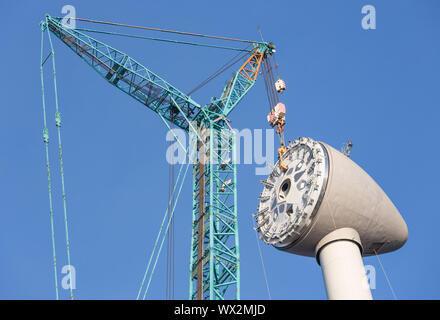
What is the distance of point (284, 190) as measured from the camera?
5669 cm

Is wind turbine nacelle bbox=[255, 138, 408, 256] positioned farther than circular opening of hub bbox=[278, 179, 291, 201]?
No

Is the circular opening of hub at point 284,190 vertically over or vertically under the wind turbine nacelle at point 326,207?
over

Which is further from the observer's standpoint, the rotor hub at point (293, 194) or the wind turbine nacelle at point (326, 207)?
the rotor hub at point (293, 194)

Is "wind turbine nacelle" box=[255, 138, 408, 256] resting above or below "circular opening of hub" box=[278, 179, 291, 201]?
below

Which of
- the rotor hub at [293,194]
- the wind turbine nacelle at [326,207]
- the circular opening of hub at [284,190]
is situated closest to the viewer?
the wind turbine nacelle at [326,207]

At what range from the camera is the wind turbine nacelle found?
4975 cm

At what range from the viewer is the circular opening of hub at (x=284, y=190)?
56.0 metres

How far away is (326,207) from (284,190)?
7639mm

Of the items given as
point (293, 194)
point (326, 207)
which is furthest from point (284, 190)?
point (326, 207)

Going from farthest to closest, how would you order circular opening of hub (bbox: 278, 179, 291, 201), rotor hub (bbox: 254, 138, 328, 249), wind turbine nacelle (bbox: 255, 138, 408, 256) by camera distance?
circular opening of hub (bbox: 278, 179, 291, 201)
rotor hub (bbox: 254, 138, 328, 249)
wind turbine nacelle (bbox: 255, 138, 408, 256)

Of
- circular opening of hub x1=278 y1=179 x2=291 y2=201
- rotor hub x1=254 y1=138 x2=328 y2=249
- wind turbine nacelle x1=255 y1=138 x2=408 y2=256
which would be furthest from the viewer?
circular opening of hub x1=278 y1=179 x2=291 y2=201
